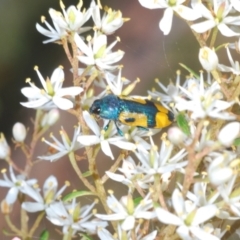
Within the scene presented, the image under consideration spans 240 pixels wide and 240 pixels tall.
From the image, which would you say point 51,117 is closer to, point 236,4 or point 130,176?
point 130,176

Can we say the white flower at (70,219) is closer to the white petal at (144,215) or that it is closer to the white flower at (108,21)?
the white petal at (144,215)

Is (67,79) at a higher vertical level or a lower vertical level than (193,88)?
lower

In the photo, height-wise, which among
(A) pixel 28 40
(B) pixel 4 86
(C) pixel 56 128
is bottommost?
(C) pixel 56 128

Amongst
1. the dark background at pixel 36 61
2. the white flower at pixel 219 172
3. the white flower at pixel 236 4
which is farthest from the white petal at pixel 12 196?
the dark background at pixel 36 61

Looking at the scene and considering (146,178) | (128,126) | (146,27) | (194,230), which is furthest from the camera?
(146,27)

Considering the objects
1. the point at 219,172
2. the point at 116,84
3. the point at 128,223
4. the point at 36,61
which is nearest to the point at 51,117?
the point at 116,84

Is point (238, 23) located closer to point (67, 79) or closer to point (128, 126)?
point (128, 126)

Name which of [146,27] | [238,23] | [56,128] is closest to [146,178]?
[238,23]
